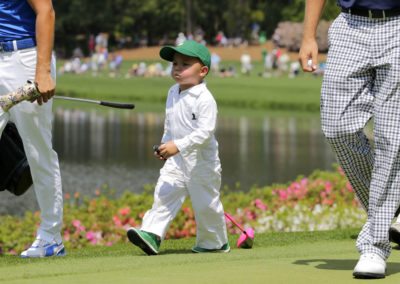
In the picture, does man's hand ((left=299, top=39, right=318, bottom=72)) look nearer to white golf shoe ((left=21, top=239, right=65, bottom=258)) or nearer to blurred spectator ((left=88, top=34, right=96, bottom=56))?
white golf shoe ((left=21, top=239, right=65, bottom=258))

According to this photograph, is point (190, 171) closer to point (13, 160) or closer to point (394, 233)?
point (13, 160)

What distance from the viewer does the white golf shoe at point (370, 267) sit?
5047mm

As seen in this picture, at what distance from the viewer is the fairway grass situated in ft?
16.7

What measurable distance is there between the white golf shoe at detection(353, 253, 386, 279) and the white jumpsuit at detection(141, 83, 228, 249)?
1780mm

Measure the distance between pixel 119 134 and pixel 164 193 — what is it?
19.9 meters

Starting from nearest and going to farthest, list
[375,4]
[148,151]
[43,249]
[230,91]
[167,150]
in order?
[375,4]
[167,150]
[43,249]
[148,151]
[230,91]

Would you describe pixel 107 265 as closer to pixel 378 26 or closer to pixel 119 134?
pixel 378 26

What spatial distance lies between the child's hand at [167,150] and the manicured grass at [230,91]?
3089 cm

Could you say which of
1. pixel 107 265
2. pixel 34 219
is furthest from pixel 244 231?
pixel 34 219

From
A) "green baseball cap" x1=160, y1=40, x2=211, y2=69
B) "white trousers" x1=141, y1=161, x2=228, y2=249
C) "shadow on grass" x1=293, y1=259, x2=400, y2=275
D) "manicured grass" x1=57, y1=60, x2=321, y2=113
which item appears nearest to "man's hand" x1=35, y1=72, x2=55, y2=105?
"green baseball cap" x1=160, y1=40, x2=211, y2=69

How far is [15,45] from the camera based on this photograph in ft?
21.4

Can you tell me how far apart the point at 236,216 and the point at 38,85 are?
4.89m

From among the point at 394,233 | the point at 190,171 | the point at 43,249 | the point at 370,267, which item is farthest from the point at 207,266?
the point at 43,249

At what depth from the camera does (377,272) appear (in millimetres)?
5078
